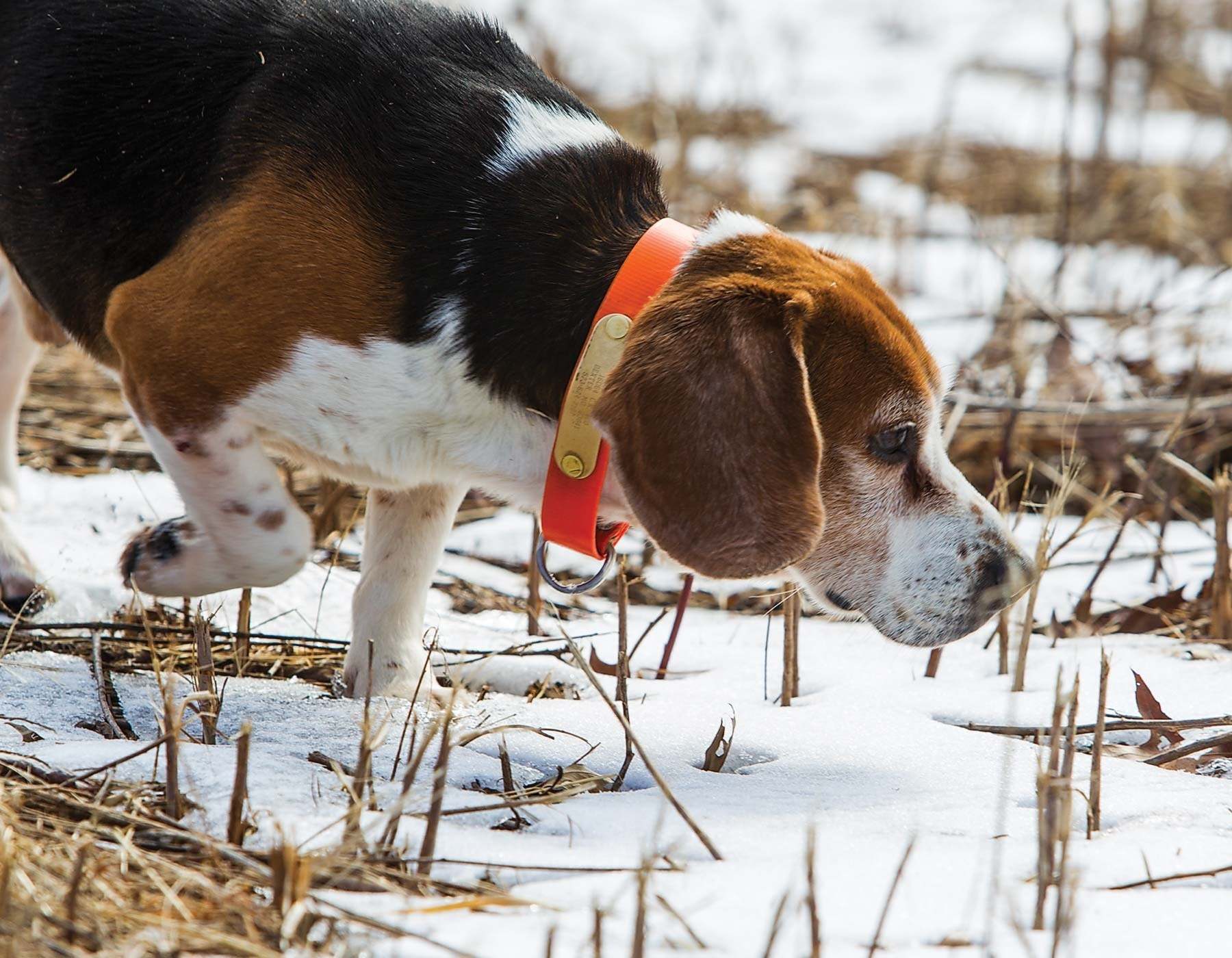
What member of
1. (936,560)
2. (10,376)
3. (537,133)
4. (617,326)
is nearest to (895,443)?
(936,560)

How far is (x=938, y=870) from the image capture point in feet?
7.31

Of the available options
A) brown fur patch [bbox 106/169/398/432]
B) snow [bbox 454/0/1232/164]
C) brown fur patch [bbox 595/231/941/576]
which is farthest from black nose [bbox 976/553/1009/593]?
snow [bbox 454/0/1232/164]

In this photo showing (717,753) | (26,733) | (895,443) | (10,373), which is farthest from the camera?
(10,373)

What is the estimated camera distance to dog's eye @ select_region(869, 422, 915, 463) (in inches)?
A: 116

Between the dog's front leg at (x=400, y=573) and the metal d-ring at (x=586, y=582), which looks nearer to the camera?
the metal d-ring at (x=586, y=582)

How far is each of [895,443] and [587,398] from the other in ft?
2.07

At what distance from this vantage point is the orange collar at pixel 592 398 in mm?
2779

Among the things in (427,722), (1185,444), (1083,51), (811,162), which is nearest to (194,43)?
(427,722)

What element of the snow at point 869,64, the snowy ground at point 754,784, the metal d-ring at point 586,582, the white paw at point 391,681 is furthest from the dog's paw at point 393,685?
the snow at point 869,64

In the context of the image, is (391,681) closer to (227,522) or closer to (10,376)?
(227,522)

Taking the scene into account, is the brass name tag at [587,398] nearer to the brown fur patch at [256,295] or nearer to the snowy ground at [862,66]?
the brown fur patch at [256,295]

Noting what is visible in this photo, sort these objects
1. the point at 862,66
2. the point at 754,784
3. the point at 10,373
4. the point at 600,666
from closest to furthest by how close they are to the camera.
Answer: the point at 754,784, the point at 600,666, the point at 10,373, the point at 862,66

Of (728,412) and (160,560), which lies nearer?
(728,412)

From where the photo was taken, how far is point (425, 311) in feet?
9.47
